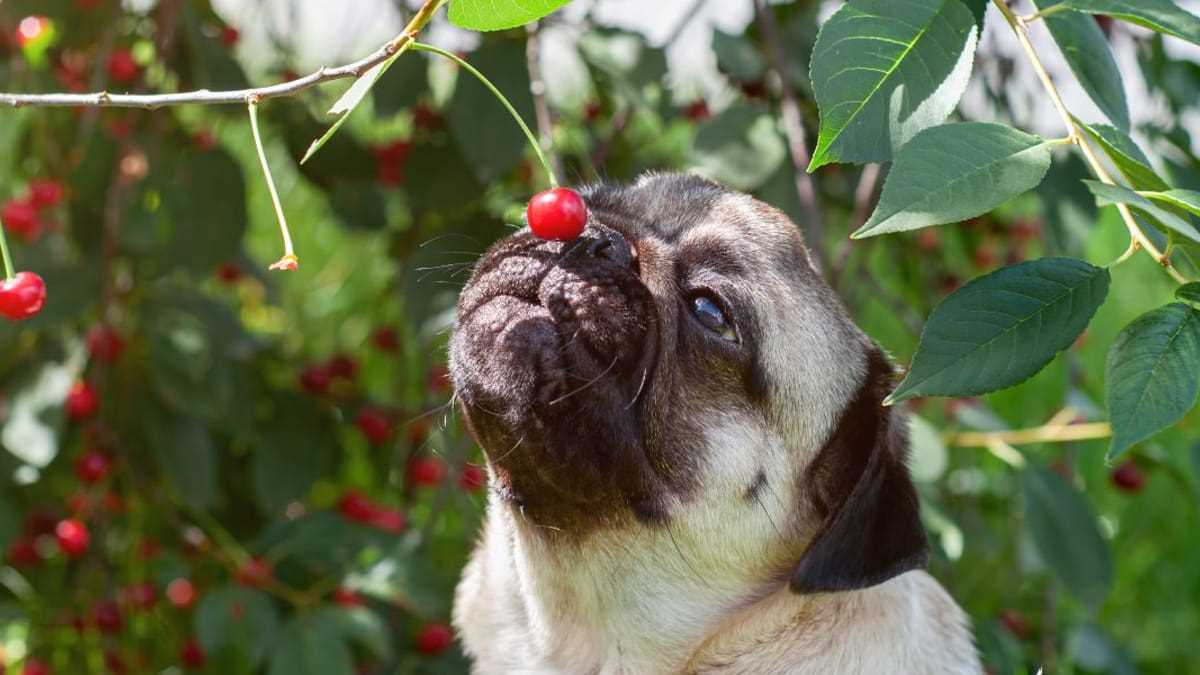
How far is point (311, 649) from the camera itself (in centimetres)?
301

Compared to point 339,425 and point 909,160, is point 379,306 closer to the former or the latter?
point 339,425

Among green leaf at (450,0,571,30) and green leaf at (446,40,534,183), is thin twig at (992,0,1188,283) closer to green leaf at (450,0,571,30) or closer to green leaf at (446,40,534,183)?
green leaf at (450,0,571,30)

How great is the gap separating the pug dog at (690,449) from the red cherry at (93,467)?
1272 mm

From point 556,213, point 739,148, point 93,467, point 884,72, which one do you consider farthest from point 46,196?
point 884,72

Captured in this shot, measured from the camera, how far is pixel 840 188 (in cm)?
388

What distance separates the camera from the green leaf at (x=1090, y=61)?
6.66 ft

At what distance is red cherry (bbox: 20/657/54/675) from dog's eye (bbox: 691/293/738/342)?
2064 millimetres

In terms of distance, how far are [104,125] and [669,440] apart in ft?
6.72

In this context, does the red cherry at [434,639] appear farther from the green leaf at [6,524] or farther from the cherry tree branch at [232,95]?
the cherry tree branch at [232,95]

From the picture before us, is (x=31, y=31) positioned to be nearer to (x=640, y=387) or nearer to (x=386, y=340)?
(x=640, y=387)

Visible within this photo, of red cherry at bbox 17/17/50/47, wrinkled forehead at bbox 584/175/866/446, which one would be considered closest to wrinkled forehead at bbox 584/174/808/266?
wrinkled forehead at bbox 584/175/866/446

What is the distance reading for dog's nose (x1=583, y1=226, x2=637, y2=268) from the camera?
90.7 inches

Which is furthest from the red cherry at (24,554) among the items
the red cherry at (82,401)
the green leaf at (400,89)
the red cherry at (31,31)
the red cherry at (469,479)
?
the green leaf at (400,89)

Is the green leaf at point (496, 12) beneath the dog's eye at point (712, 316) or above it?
above
